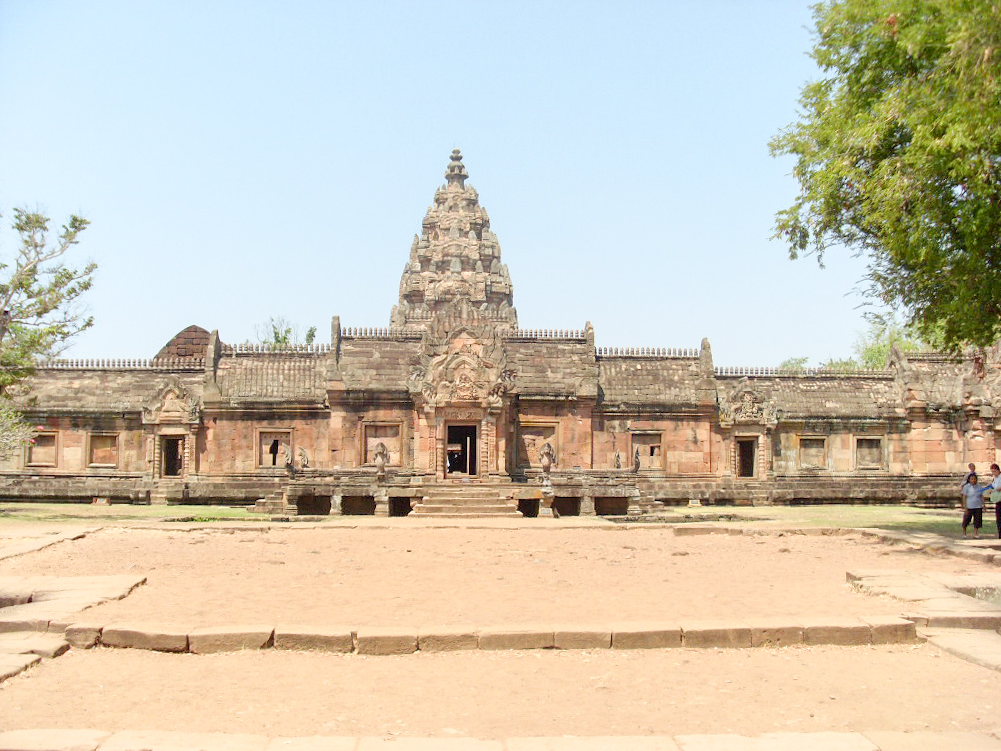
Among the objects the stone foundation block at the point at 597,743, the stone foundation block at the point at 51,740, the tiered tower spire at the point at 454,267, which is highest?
the tiered tower spire at the point at 454,267

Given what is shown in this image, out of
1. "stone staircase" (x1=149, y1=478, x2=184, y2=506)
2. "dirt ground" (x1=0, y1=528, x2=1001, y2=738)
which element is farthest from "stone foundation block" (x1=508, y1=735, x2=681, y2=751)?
"stone staircase" (x1=149, y1=478, x2=184, y2=506)

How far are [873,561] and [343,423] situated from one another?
788 inches

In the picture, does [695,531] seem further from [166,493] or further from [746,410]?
[166,493]

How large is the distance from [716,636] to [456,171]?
183ft

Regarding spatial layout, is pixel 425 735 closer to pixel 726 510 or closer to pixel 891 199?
pixel 891 199

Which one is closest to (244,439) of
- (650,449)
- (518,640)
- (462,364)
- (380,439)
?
(380,439)

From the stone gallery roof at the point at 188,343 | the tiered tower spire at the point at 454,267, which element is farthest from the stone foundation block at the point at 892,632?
the tiered tower spire at the point at 454,267

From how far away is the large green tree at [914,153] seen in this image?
13.8 m

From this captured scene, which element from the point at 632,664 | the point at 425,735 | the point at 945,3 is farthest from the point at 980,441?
the point at 425,735

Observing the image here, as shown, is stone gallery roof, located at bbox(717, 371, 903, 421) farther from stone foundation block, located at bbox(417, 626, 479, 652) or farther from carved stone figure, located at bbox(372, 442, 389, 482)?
stone foundation block, located at bbox(417, 626, 479, 652)

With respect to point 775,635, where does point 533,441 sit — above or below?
above

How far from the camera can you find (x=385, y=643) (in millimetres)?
8844

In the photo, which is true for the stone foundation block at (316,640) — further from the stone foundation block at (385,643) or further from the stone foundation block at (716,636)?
the stone foundation block at (716,636)

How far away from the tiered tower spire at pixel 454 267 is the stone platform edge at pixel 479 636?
45.2 m
